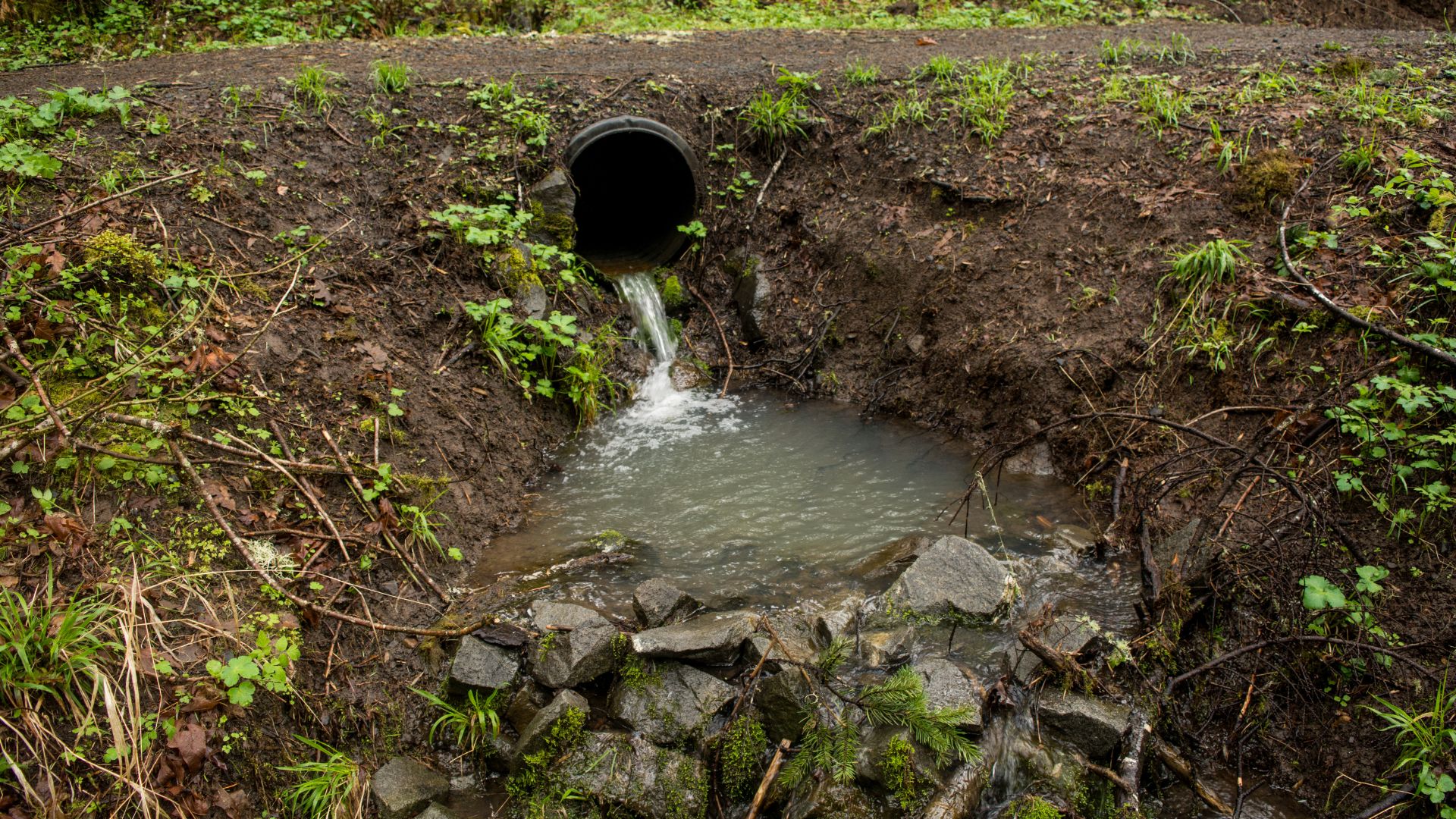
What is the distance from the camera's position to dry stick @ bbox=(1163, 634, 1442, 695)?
294cm

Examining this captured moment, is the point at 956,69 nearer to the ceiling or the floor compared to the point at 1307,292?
nearer to the ceiling

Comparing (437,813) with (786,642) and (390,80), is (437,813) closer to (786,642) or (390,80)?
(786,642)

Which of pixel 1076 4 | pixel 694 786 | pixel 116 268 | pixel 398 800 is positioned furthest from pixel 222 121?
pixel 1076 4

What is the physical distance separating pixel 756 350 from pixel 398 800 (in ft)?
14.7

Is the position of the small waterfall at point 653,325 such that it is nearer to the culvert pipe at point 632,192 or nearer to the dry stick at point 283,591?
the culvert pipe at point 632,192

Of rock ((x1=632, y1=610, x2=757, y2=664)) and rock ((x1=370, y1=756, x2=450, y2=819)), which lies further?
rock ((x1=632, y1=610, x2=757, y2=664))

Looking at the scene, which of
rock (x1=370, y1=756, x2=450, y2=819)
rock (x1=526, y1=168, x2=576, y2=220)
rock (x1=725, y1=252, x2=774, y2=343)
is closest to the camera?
rock (x1=370, y1=756, x2=450, y2=819)

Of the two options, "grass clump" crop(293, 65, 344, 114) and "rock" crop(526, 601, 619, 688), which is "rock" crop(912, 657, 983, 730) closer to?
"rock" crop(526, 601, 619, 688)

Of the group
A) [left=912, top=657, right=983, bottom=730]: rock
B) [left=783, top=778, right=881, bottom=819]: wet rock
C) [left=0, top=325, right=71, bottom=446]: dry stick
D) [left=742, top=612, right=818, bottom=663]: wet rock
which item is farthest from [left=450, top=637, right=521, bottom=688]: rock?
[left=0, top=325, right=71, bottom=446]: dry stick

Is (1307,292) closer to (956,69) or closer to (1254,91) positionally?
(1254,91)

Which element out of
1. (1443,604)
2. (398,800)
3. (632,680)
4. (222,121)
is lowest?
(398,800)

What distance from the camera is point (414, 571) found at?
3.94 metres

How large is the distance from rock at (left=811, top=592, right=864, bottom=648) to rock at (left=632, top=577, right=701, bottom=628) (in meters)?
0.61

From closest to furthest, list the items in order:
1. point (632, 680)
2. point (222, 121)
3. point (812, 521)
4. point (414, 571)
A: 1. point (632, 680)
2. point (414, 571)
3. point (812, 521)
4. point (222, 121)
